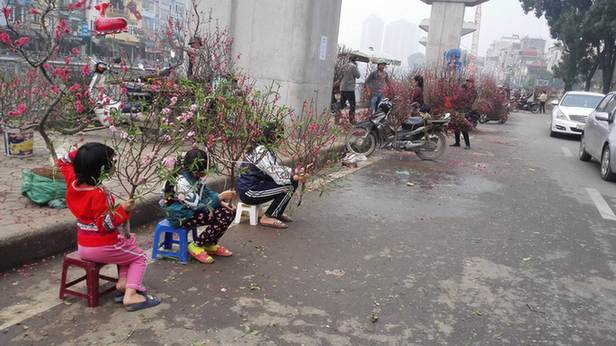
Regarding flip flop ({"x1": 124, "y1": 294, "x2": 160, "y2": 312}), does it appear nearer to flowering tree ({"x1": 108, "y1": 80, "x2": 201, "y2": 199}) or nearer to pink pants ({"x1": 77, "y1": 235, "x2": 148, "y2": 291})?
pink pants ({"x1": 77, "y1": 235, "x2": 148, "y2": 291})

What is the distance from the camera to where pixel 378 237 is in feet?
16.6

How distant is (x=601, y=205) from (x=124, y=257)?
631 cm

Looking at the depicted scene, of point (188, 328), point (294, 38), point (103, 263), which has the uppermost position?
point (294, 38)

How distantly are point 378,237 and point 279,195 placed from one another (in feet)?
3.39

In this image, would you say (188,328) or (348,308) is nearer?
(188,328)

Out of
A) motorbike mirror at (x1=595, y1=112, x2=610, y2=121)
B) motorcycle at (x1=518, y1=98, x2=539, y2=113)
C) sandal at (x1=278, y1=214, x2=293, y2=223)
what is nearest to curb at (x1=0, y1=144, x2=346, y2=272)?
sandal at (x1=278, y1=214, x2=293, y2=223)

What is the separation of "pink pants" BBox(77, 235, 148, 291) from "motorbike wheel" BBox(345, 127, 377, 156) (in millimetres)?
6633

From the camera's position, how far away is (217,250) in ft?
13.9

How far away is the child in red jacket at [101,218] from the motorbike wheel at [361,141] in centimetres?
670

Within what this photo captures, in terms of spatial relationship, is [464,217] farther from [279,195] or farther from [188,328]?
[188,328]

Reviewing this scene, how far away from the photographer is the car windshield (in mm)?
16328

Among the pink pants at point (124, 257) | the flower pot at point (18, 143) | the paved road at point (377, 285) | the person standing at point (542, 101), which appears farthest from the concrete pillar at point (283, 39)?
the person standing at point (542, 101)

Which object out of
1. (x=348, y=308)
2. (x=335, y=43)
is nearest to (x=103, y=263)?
(x=348, y=308)

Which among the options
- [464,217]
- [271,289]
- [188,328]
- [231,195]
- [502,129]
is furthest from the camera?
[502,129]
